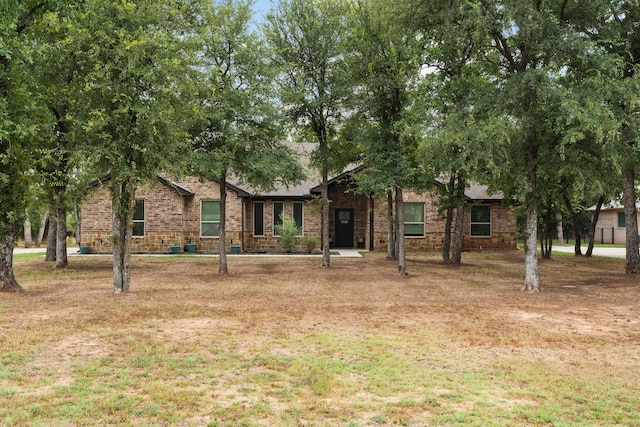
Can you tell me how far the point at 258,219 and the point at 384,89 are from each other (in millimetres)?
12933

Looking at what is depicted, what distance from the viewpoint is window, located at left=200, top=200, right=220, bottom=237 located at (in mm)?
26000

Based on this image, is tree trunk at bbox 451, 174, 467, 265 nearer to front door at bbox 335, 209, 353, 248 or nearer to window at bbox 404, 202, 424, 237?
window at bbox 404, 202, 424, 237

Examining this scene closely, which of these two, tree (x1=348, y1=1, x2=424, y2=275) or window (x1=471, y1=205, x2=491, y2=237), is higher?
tree (x1=348, y1=1, x2=424, y2=275)

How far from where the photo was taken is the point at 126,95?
1088 centimetres

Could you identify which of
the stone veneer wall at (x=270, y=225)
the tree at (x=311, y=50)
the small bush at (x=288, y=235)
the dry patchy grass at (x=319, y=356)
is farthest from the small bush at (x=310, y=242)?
the dry patchy grass at (x=319, y=356)

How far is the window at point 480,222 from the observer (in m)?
28.1

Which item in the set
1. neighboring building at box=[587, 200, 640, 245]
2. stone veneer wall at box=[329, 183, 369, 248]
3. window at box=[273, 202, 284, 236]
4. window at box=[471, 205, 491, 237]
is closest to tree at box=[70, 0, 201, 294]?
window at box=[273, 202, 284, 236]

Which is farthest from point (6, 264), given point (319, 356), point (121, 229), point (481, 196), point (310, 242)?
point (481, 196)

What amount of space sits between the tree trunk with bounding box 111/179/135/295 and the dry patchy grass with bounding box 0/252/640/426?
53cm

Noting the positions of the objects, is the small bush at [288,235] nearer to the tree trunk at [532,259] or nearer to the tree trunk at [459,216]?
the tree trunk at [459,216]

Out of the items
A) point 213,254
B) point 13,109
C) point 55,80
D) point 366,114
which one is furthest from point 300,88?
point 213,254

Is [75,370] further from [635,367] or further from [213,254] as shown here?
[213,254]

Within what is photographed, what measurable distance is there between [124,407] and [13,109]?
856 cm

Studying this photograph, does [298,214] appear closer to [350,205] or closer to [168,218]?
[350,205]
